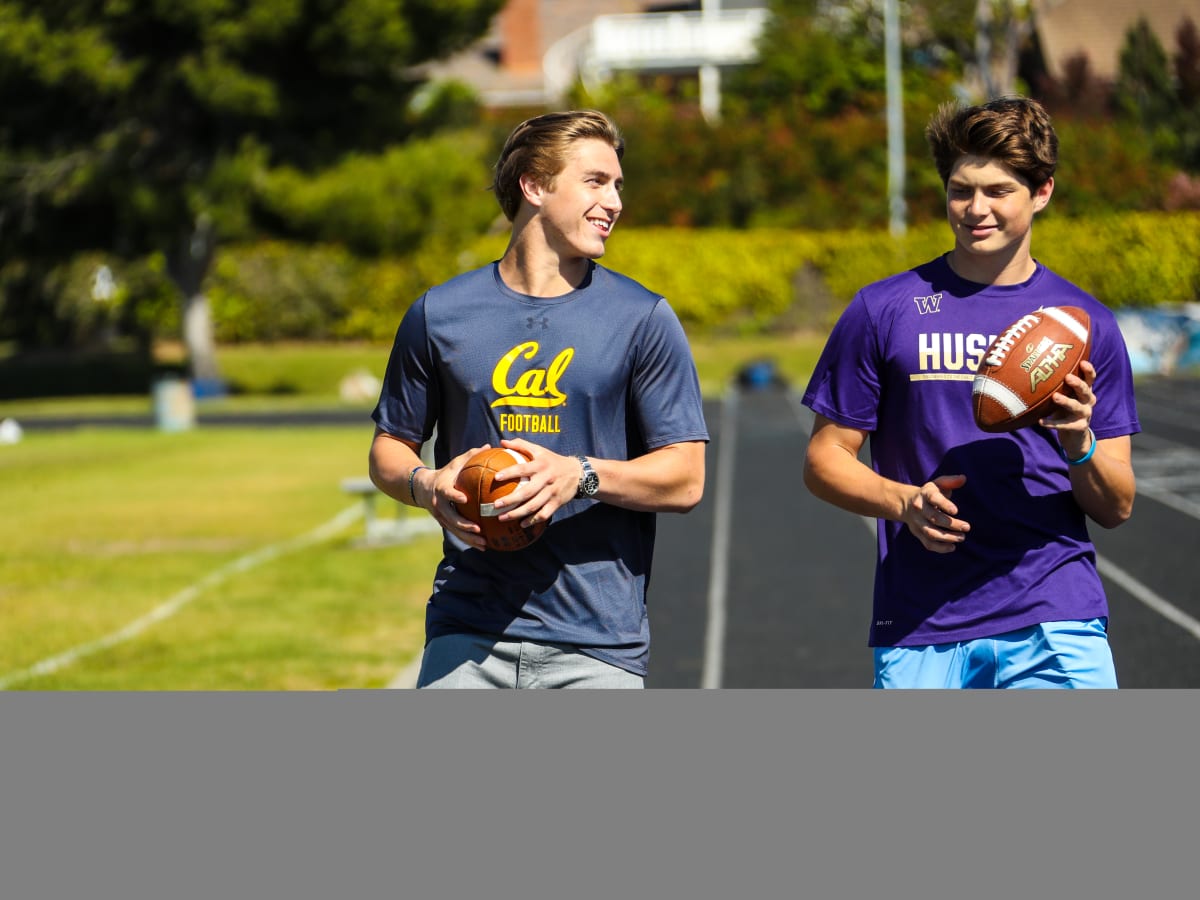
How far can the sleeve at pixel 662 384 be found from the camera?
3.72 meters

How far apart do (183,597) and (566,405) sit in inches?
333

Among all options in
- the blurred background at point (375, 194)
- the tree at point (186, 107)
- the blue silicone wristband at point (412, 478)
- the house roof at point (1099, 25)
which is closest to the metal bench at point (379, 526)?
the blurred background at point (375, 194)

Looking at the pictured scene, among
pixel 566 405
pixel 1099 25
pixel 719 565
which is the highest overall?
pixel 1099 25

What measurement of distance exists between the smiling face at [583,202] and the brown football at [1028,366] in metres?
0.89

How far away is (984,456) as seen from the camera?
3.82 meters

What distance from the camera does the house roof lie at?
3334 cm

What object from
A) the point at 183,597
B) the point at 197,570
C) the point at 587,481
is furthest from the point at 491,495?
the point at 197,570

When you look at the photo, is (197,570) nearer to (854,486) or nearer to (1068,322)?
(854,486)

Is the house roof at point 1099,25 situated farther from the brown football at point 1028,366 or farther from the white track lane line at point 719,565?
the brown football at point 1028,366

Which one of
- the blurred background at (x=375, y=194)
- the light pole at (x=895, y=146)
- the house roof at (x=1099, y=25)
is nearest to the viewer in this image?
the blurred background at (x=375, y=194)

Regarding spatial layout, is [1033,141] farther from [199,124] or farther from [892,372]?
[199,124]

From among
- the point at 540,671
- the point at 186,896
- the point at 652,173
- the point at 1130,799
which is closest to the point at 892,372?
the point at 540,671

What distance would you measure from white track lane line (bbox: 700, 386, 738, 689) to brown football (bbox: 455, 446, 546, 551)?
192 inches

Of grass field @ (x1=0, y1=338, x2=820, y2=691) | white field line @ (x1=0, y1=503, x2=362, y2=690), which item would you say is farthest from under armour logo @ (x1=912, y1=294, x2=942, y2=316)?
white field line @ (x1=0, y1=503, x2=362, y2=690)
